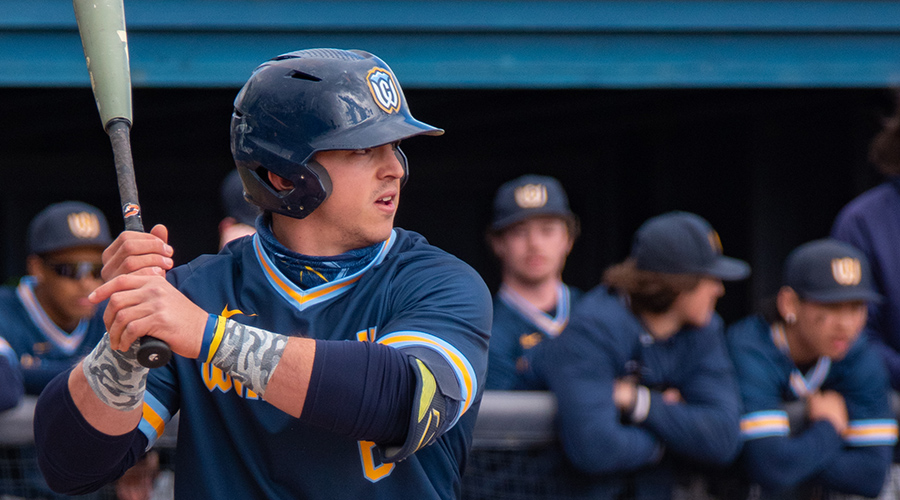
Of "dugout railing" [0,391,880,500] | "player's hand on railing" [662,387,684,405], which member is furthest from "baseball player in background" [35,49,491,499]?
Result: "player's hand on railing" [662,387,684,405]

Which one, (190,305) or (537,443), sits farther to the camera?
(537,443)

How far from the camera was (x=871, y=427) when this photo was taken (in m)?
2.90

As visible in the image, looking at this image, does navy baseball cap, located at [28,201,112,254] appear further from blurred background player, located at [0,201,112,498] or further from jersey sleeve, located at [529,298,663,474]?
jersey sleeve, located at [529,298,663,474]

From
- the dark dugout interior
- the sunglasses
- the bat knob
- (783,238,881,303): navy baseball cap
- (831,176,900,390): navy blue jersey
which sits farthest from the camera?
the dark dugout interior

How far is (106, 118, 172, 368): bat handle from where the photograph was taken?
1356 millimetres

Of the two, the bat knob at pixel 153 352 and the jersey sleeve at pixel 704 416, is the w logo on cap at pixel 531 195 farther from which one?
the bat knob at pixel 153 352

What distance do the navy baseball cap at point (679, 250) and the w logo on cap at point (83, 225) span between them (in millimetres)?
2226

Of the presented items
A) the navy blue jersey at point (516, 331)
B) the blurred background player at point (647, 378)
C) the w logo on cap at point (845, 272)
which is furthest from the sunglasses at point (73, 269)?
the w logo on cap at point (845, 272)

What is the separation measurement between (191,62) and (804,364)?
307cm

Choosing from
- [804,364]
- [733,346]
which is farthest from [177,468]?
[804,364]

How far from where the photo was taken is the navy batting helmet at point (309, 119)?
63.6 inches

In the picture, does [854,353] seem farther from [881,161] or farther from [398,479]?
[398,479]

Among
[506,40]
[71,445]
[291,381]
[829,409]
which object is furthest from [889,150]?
[71,445]

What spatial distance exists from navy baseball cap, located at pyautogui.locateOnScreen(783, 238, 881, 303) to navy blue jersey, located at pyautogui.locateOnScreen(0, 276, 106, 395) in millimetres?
2603
